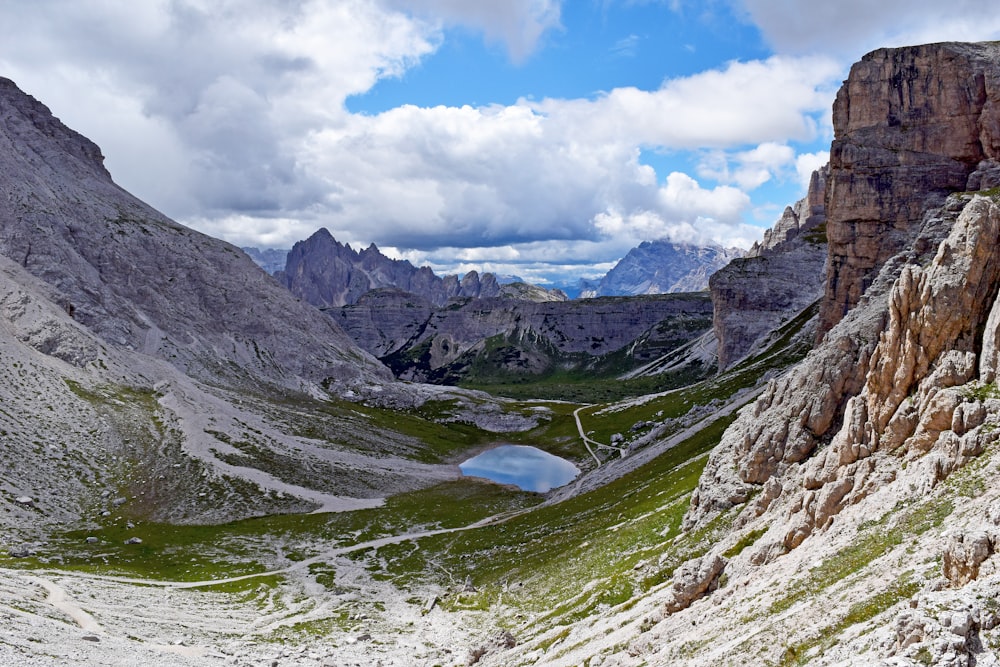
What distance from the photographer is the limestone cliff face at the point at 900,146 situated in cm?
9894

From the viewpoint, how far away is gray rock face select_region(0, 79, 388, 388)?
155 metres

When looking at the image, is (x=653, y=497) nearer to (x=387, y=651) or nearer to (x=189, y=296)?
(x=387, y=651)

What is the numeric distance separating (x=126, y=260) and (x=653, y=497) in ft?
519

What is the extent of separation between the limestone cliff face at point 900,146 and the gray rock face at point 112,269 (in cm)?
13962

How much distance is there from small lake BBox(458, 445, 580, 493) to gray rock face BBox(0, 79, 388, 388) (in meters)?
63.3

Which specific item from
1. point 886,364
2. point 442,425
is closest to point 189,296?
point 442,425

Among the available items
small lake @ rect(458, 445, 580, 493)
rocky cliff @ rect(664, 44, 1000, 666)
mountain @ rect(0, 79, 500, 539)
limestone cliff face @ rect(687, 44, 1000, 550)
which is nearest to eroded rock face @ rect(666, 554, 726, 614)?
rocky cliff @ rect(664, 44, 1000, 666)

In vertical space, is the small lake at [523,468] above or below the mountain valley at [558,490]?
below

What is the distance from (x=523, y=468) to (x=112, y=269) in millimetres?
116305

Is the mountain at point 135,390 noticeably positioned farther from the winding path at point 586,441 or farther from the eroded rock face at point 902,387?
the eroded rock face at point 902,387

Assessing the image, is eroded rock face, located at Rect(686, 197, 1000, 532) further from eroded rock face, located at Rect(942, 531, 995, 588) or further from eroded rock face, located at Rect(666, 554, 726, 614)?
eroded rock face, located at Rect(942, 531, 995, 588)

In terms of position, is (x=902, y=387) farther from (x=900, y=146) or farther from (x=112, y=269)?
(x=112, y=269)

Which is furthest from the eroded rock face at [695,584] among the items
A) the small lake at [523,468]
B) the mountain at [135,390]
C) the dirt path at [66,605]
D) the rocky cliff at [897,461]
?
the small lake at [523,468]

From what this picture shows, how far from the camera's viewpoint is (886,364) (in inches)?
1613
